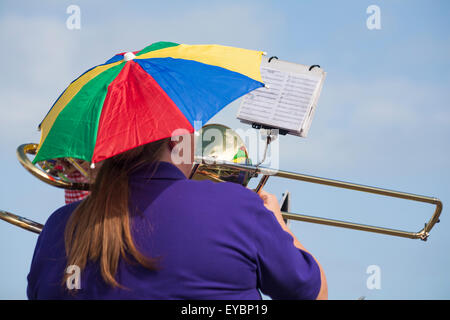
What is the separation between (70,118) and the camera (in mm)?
1994

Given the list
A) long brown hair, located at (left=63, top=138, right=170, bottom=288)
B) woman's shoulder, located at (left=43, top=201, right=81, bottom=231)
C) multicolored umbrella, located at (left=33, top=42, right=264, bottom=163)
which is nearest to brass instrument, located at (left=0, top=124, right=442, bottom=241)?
multicolored umbrella, located at (left=33, top=42, right=264, bottom=163)

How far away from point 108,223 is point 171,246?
0.21 m

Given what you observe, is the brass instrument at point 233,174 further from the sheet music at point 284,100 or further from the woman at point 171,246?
the woman at point 171,246

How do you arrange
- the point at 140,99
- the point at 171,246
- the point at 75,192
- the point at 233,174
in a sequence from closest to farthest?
the point at 171,246, the point at 140,99, the point at 75,192, the point at 233,174

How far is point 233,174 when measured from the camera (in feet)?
9.57

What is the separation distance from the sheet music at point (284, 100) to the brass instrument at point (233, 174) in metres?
0.28

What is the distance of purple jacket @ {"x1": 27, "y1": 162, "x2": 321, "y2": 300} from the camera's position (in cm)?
165

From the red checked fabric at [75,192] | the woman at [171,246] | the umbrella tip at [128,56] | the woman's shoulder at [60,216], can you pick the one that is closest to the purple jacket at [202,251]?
the woman at [171,246]

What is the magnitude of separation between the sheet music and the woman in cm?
97

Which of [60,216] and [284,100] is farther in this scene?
[284,100]

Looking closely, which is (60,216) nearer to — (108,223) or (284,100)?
(108,223)

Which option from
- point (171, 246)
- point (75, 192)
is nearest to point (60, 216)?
point (171, 246)

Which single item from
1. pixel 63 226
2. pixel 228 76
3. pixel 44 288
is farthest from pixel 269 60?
pixel 44 288
